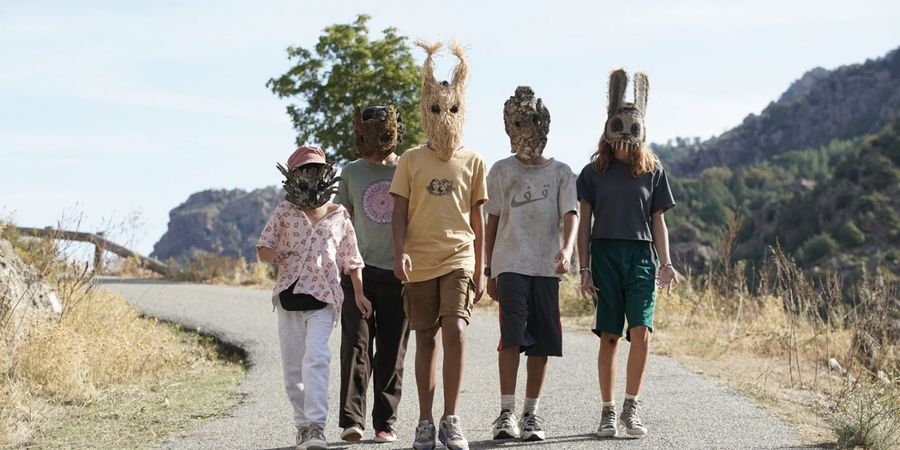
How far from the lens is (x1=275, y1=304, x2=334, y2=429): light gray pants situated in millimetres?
5953

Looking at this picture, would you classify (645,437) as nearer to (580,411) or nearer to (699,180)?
(580,411)

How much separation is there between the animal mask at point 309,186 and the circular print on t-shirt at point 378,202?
36 cm

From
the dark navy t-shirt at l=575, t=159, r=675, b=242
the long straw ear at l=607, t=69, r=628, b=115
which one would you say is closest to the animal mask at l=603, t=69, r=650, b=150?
the long straw ear at l=607, t=69, r=628, b=115

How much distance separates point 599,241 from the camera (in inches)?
264

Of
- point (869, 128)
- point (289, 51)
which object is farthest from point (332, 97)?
point (869, 128)

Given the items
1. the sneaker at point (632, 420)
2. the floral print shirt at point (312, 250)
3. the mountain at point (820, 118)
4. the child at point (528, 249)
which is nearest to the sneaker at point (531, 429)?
the child at point (528, 249)

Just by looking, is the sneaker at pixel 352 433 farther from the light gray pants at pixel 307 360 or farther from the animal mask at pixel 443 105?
the animal mask at pixel 443 105

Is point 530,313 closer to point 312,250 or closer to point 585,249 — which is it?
point 585,249

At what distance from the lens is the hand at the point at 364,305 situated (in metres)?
6.22

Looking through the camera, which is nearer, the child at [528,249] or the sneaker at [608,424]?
the child at [528,249]

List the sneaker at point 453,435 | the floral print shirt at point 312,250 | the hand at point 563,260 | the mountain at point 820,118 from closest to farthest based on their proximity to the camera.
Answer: the sneaker at point 453,435 < the floral print shirt at point 312,250 < the hand at point 563,260 < the mountain at point 820,118

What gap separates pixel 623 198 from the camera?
6.62m

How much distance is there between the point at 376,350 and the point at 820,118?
154 metres

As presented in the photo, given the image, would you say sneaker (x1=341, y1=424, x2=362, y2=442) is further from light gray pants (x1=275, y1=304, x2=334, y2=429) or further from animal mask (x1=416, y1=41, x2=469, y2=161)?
animal mask (x1=416, y1=41, x2=469, y2=161)
